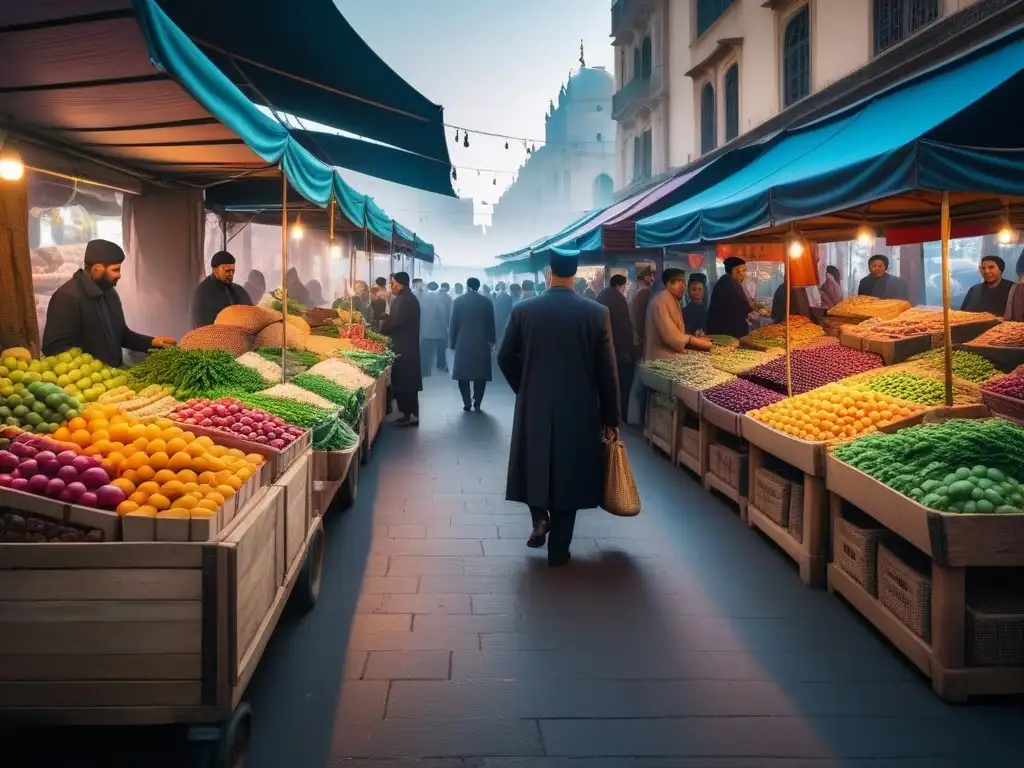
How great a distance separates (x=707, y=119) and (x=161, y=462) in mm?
18168

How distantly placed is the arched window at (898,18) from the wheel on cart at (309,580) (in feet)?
30.9

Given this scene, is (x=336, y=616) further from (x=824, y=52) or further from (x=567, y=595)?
(x=824, y=52)

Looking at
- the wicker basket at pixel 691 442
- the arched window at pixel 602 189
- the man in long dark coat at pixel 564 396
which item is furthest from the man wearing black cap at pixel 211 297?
the arched window at pixel 602 189

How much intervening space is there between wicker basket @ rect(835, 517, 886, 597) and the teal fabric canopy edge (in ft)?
12.7

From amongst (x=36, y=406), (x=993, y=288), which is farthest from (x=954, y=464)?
(x=993, y=288)

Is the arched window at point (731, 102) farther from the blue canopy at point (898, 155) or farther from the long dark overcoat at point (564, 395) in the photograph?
the long dark overcoat at point (564, 395)

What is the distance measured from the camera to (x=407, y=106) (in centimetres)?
1137

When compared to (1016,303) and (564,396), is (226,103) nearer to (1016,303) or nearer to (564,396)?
(564,396)

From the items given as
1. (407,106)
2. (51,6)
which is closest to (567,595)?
(51,6)

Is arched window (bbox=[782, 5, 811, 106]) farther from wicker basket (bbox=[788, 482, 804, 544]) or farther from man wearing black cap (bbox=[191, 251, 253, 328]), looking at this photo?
wicker basket (bbox=[788, 482, 804, 544])

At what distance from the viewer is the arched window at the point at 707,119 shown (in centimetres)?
1934

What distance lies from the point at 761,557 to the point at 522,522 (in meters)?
1.84

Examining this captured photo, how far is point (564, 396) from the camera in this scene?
568 centimetres

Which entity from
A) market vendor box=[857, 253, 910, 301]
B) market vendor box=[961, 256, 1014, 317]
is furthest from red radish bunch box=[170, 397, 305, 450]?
market vendor box=[857, 253, 910, 301]
